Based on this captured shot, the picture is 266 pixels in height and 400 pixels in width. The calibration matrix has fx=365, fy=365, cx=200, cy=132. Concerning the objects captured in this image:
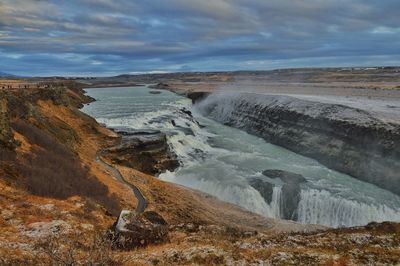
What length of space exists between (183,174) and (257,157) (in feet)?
30.5

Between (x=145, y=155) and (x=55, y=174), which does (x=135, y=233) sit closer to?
(x=55, y=174)

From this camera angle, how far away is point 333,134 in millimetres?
41031

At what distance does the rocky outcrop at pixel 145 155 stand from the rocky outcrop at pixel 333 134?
53.6 feet

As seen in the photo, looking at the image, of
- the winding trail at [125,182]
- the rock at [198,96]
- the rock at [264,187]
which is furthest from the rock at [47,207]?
the rock at [198,96]

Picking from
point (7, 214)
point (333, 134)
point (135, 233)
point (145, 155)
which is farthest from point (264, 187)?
point (7, 214)

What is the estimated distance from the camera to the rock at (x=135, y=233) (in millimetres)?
12148

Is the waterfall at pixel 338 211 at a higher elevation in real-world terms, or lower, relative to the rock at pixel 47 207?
lower

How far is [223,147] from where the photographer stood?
43938 millimetres

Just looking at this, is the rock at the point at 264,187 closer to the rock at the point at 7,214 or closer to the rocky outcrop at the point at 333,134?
the rocky outcrop at the point at 333,134

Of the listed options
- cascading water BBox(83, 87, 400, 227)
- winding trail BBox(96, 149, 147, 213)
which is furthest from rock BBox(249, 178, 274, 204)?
winding trail BBox(96, 149, 147, 213)

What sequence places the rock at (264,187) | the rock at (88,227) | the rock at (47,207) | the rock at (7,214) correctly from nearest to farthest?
1. the rock at (7,214)
2. the rock at (88,227)
3. the rock at (47,207)
4. the rock at (264,187)

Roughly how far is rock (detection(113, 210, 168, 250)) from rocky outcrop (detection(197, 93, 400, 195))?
23.8 meters

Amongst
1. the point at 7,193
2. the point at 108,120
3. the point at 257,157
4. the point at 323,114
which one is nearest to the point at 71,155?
the point at 7,193

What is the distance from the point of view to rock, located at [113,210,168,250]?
1215 centimetres
